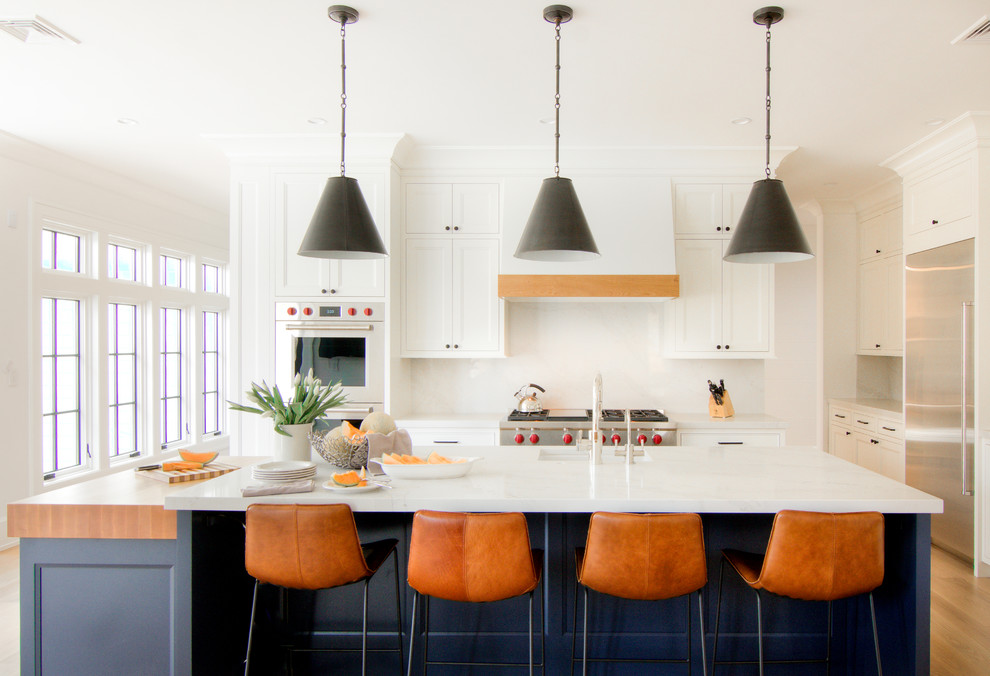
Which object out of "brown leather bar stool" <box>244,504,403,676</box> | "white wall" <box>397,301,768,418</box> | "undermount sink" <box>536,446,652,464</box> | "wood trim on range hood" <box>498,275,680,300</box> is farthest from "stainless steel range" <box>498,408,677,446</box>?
"brown leather bar stool" <box>244,504,403,676</box>

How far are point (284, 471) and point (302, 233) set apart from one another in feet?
7.65

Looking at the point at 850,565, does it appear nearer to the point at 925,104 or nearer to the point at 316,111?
the point at 925,104

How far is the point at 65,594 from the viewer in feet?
7.37

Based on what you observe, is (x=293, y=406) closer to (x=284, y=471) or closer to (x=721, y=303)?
(x=284, y=471)

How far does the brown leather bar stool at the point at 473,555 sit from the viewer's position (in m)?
1.96

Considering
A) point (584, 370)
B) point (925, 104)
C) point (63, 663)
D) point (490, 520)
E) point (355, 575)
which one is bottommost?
point (63, 663)

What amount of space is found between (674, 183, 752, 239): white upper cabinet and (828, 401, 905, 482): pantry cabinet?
6.25 ft

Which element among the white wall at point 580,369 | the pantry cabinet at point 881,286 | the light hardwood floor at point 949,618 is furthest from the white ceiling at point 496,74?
the light hardwood floor at point 949,618

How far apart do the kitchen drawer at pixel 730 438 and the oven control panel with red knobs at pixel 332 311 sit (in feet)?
7.04

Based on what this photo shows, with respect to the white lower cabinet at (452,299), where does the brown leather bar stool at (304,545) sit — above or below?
below

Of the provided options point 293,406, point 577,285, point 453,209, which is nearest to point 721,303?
point 577,285

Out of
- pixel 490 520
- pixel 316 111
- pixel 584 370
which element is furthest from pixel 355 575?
pixel 584 370

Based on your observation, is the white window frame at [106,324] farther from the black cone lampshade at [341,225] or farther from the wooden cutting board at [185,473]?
the black cone lampshade at [341,225]

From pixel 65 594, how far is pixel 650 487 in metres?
2.05
